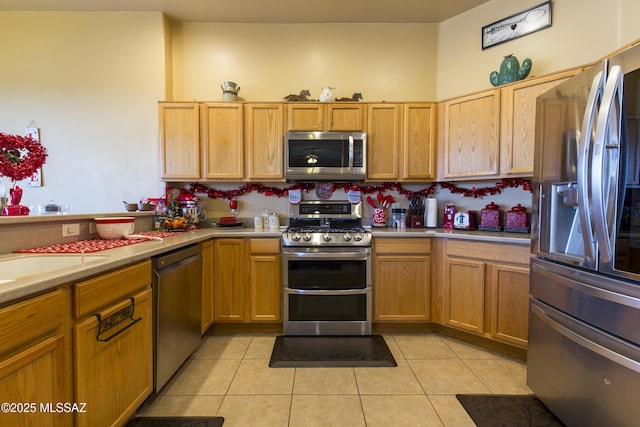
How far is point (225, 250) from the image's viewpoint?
2.63 m

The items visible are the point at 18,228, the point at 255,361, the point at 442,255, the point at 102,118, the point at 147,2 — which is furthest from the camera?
the point at 102,118

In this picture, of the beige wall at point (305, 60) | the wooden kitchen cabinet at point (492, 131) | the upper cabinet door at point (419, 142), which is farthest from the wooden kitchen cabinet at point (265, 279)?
the wooden kitchen cabinet at point (492, 131)

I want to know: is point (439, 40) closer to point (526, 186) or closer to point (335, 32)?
point (335, 32)

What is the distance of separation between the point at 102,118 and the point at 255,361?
2.94 m

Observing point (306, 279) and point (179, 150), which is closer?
point (306, 279)

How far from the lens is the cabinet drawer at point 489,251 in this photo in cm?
214

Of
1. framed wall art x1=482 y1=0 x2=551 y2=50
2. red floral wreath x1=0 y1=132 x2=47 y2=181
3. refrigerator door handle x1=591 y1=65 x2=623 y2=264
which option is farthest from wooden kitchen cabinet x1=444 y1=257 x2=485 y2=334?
red floral wreath x1=0 y1=132 x2=47 y2=181

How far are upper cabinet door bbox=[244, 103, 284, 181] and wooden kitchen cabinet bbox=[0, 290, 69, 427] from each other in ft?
6.73

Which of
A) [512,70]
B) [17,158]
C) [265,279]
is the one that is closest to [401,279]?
[265,279]

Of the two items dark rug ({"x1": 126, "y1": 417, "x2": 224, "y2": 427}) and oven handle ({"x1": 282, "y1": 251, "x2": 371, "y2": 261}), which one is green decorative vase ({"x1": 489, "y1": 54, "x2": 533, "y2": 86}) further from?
dark rug ({"x1": 126, "y1": 417, "x2": 224, "y2": 427})

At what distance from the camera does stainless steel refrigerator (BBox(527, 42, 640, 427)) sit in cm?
118

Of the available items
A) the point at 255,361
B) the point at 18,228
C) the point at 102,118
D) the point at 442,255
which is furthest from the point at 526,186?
the point at 102,118

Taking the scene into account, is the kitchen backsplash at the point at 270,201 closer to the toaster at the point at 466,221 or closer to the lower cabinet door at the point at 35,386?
the toaster at the point at 466,221

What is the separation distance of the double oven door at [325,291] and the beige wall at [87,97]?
1.77 metres
